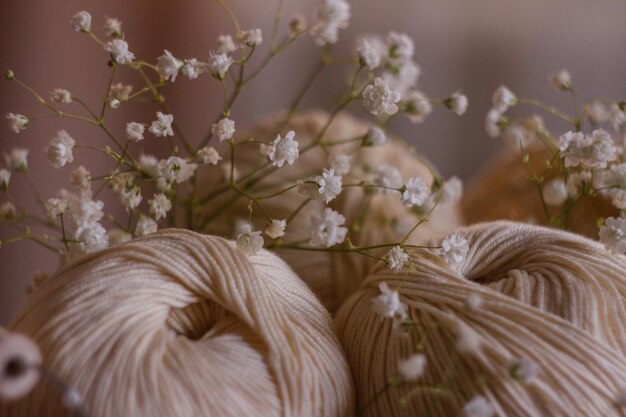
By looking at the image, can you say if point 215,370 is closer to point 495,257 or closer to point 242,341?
point 242,341

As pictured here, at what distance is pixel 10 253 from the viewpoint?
1.33 meters

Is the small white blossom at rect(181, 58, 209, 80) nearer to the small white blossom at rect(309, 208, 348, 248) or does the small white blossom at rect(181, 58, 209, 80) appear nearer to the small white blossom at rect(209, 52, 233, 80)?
the small white blossom at rect(209, 52, 233, 80)

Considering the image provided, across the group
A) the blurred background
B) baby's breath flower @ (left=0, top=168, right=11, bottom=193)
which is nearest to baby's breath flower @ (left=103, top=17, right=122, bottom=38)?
baby's breath flower @ (left=0, top=168, right=11, bottom=193)

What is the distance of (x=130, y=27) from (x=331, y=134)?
2.47 feet

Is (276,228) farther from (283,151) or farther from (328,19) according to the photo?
(328,19)

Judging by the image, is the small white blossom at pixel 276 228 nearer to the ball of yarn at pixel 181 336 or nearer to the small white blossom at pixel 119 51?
the ball of yarn at pixel 181 336

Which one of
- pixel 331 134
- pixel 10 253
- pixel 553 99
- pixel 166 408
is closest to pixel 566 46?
pixel 553 99

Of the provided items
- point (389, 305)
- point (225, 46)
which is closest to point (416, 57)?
point (225, 46)

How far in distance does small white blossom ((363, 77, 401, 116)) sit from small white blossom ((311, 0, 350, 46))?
7 cm

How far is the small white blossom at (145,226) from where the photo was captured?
1.69 ft

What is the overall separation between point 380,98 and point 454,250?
4.2 inches

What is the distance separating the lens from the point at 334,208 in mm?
734

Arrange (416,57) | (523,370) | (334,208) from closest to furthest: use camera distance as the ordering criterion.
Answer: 1. (523,370)
2. (334,208)
3. (416,57)

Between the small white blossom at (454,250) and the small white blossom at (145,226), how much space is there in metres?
0.19
